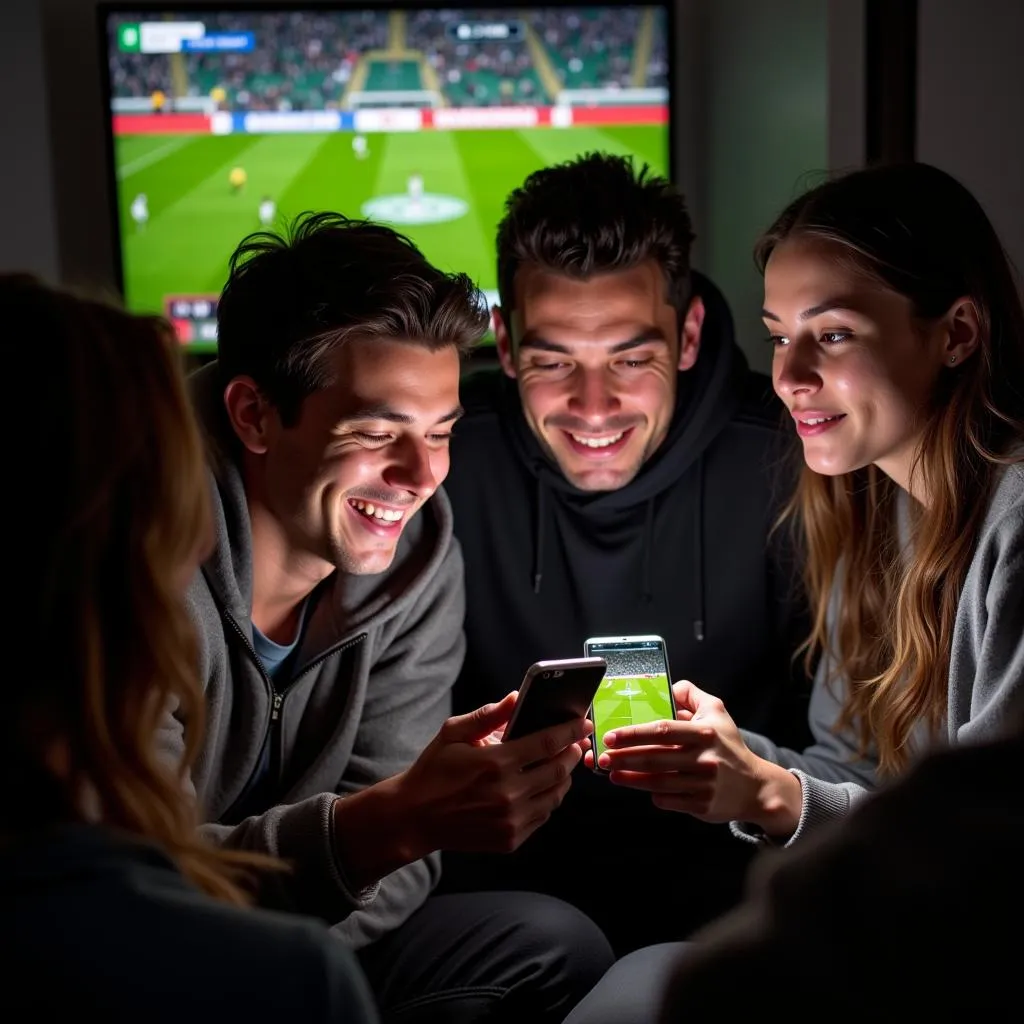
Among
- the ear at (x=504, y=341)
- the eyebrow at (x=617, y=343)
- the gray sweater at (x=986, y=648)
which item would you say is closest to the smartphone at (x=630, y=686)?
the gray sweater at (x=986, y=648)

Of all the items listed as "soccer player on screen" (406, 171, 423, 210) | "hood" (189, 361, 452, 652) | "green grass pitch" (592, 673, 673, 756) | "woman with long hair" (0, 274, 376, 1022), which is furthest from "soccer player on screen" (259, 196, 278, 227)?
"woman with long hair" (0, 274, 376, 1022)

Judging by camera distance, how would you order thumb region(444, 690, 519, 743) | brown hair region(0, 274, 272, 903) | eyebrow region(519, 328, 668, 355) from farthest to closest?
eyebrow region(519, 328, 668, 355), thumb region(444, 690, 519, 743), brown hair region(0, 274, 272, 903)

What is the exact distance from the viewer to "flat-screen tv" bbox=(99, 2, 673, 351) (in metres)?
3.22

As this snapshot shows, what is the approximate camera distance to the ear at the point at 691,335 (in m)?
2.09

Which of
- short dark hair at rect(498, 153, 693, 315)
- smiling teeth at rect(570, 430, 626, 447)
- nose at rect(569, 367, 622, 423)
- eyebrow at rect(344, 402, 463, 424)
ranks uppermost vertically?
short dark hair at rect(498, 153, 693, 315)

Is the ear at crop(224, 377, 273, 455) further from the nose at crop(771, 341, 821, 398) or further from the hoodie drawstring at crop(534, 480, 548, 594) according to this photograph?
the nose at crop(771, 341, 821, 398)

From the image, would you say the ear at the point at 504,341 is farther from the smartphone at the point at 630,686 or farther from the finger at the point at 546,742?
the finger at the point at 546,742

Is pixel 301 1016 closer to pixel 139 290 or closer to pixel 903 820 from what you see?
pixel 903 820

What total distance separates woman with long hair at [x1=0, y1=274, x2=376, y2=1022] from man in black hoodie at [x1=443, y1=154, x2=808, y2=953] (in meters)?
1.09

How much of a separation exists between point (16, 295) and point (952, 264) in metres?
1.21

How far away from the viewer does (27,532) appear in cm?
84

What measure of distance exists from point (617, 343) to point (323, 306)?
1.67 feet

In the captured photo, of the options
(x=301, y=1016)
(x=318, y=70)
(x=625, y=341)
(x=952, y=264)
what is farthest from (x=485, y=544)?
(x=318, y=70)

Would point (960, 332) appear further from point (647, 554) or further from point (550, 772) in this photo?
point (550, 772)
